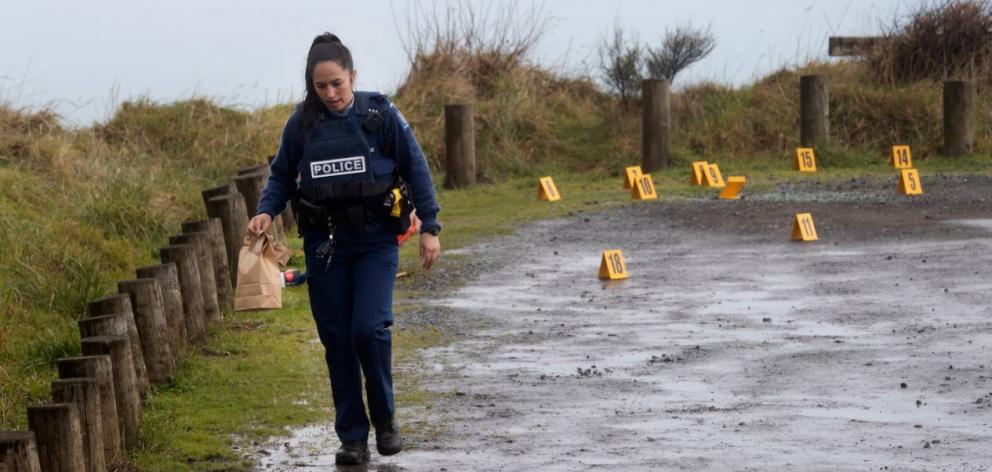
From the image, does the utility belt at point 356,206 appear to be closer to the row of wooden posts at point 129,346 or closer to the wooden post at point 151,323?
the row of wooden posts at point 129,346

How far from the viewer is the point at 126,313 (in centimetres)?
904

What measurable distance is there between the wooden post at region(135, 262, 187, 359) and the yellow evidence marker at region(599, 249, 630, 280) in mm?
4542

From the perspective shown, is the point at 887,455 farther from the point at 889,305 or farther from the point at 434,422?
the point at 889,305

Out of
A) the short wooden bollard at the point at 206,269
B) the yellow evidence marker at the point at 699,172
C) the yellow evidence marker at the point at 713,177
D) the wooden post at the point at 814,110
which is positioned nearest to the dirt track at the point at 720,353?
the short wooden bollard at the point at 206,269

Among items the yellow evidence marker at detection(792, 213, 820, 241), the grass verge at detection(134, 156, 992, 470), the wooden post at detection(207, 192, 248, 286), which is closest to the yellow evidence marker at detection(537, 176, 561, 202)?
the grass verge at detection(134, 156, 992, 470)

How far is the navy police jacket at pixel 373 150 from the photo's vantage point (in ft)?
25.2

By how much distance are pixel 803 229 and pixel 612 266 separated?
9.56 ft

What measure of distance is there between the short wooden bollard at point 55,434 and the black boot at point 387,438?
4.74 ft

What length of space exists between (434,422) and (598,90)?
2062 cm

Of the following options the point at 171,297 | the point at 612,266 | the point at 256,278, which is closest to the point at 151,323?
the point at 171,297

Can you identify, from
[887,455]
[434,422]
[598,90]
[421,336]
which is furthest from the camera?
[598,90]

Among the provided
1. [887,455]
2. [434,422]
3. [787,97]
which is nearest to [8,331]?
[434,422]

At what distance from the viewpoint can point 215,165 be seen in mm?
21094

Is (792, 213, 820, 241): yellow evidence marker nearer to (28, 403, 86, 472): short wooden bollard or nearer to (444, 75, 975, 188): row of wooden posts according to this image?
(444, 75, 975, 188): row of wooden posts
